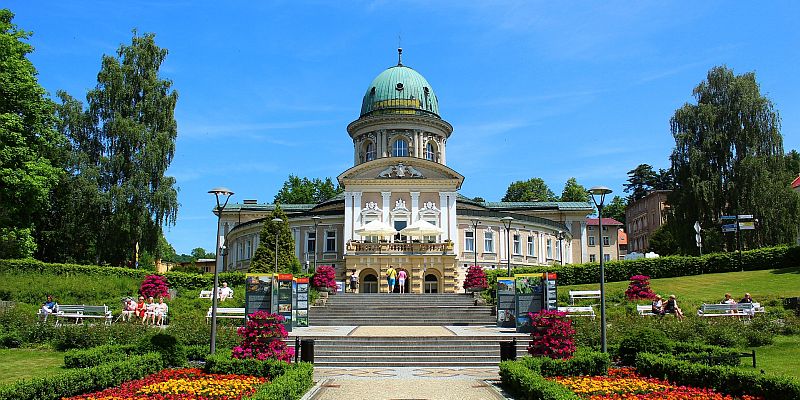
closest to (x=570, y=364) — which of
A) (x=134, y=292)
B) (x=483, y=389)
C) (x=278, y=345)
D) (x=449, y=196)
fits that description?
(x=483, y=389)

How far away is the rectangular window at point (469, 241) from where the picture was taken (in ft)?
188

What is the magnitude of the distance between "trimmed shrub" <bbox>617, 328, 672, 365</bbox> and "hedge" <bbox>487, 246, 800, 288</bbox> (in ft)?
82.3

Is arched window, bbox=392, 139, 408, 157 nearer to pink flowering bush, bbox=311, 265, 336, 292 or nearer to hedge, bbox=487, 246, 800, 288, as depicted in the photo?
hedge, bbox=487, 246, 800, 288

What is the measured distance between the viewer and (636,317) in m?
26.0

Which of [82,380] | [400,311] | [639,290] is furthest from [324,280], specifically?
[82,380]

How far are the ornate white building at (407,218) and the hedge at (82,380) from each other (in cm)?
2808

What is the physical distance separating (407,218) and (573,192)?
5678 centimetres

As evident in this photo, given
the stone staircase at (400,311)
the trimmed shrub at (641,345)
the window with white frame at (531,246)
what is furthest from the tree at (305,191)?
the trimmed shrub at (641,345)

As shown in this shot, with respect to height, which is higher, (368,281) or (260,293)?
(368,281)

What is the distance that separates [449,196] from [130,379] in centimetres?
4019

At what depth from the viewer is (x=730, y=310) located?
26.9 m

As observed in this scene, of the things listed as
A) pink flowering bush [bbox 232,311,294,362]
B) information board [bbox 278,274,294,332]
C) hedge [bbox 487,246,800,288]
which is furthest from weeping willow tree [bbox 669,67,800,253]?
pink flowering bush [bbox 232,311,294,362]

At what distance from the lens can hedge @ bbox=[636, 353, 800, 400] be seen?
12.1 meters

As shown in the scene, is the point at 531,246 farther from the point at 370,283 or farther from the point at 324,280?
the point at 324,280
